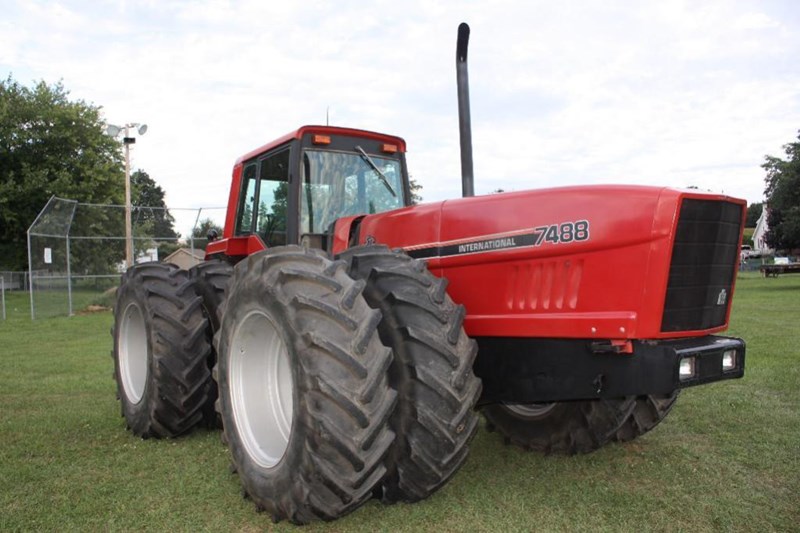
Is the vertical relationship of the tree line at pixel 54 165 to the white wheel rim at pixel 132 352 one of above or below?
above

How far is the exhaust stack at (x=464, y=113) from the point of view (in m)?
4.32

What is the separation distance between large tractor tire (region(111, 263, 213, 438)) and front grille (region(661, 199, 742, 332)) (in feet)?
10.8

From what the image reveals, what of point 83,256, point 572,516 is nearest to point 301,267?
point 572,516

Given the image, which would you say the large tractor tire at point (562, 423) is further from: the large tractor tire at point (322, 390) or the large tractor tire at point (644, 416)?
the large tractor tire at point (322, 390)

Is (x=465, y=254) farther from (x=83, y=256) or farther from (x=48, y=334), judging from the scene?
(x=83, y=256)

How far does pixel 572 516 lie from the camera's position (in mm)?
3457

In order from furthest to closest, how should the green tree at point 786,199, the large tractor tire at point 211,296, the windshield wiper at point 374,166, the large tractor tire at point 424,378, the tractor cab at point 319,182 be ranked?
1. the green tree at point 786,199
2. the large tractor tire at point 211,296
3. the windshield wiper at point 374,166
4. the tractor cab at point 319,182
5. the large tractor tire at point 424,378

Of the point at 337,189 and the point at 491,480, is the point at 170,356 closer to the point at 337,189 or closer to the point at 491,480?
the point at 337,189

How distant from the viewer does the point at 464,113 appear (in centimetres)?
436

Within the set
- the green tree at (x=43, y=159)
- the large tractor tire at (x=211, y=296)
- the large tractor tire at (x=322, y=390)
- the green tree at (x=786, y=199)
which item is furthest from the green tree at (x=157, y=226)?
the green tree at (x=786, y=199)

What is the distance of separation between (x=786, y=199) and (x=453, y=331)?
1197 inches

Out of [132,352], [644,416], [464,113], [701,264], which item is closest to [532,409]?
[644,416]

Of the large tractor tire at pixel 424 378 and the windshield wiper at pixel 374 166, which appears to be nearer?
the large tractor tire at pixel 424 378

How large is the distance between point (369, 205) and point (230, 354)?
63.3 inches
